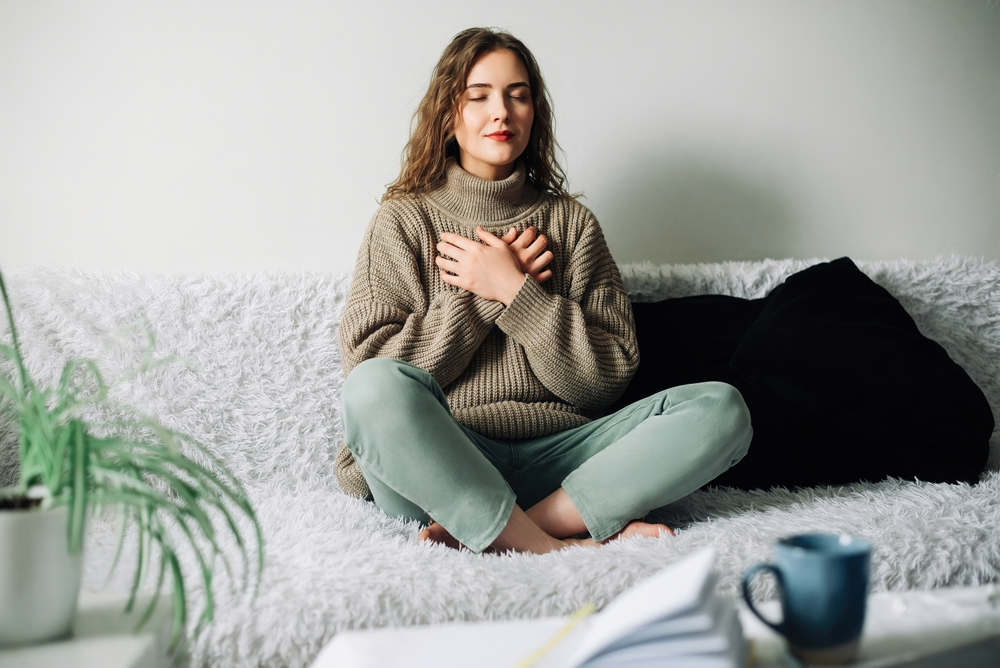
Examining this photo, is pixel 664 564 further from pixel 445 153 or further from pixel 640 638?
pixel 445 153

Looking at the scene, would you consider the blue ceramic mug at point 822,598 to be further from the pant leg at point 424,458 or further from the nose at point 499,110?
the nose at point 499,110

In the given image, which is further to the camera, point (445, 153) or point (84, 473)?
point (445, 153)

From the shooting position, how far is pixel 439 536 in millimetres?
1074

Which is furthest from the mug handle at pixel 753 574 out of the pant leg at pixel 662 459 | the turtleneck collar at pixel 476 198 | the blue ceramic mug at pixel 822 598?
the turtleneck collar at pixel 476 198

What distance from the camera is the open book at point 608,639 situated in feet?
1.49

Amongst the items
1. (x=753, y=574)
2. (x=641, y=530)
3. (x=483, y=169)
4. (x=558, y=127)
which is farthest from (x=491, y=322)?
(x=753, y=574)

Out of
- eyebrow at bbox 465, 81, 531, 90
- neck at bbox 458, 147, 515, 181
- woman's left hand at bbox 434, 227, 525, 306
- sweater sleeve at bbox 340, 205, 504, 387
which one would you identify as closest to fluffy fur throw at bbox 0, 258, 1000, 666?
sweater sleeve at bbox 340, 205, 504, 387

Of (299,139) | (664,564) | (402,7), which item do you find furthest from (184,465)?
(402,7)

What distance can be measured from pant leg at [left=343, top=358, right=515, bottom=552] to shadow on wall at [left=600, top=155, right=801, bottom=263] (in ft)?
2.87

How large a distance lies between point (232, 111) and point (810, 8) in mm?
1371

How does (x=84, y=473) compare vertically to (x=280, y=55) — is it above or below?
below

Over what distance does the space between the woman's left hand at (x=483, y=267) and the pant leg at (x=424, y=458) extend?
12.6 inches

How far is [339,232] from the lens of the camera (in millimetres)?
1623

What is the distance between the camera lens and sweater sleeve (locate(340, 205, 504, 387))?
1261 millimetres
